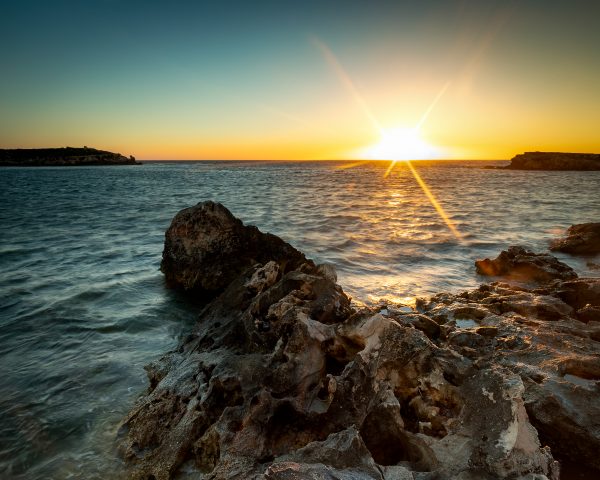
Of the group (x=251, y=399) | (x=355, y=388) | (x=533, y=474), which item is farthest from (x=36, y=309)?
(x=533, y=474)

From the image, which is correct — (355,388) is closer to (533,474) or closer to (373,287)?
(533,474)

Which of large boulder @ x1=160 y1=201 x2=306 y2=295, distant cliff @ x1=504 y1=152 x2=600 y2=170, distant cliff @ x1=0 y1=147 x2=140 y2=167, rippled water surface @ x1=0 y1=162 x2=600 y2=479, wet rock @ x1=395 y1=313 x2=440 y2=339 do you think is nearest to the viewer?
rippled water surface @ x1=0 y1=162 x2=600 y2=479

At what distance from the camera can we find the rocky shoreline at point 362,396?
2721 millimetres

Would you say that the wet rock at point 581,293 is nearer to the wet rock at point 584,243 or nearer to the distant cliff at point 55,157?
the wet rock at point 584,243

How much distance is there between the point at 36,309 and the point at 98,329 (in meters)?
2.30

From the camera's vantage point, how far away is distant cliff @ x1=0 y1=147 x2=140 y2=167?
135 m

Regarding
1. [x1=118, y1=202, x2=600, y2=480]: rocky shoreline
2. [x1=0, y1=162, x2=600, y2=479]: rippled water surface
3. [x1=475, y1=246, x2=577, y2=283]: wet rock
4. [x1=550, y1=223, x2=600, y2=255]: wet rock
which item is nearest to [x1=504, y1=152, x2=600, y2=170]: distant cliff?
[x1=0, y1=162, x2=600, y2=479]: rippled water surface

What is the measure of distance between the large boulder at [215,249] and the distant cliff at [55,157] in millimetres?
→ 155450

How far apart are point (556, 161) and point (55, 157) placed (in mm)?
168378

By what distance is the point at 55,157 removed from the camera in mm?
140500

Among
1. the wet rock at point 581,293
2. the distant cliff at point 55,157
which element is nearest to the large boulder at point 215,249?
the wet rock at point 581,293

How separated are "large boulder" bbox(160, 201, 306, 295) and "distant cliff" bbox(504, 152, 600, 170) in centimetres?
11406

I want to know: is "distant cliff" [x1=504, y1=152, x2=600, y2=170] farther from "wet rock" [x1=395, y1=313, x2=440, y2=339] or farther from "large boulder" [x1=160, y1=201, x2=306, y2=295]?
"wet rock" [x1=395, y1=313, x2=440, y2=339]

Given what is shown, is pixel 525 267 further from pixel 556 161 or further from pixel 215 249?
pixel 556 161
